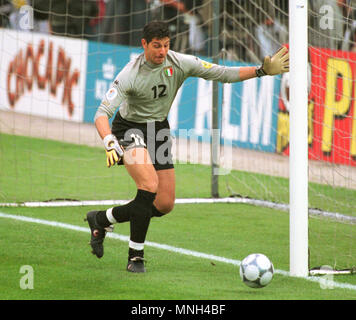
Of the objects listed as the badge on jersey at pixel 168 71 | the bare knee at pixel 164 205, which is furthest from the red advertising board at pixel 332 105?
the badge on jersey at pixel 168 71

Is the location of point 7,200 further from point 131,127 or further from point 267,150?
point 267,150

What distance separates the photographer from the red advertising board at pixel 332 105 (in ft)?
→ 34.5

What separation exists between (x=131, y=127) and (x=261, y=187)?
4675 mm

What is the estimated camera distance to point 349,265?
7211 mm

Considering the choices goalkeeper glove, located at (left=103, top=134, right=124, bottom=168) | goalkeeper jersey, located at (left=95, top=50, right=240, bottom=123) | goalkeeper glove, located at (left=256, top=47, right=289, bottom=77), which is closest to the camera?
goalkeeper glove, located at (left=103, top=134, right=124, bottom=168)

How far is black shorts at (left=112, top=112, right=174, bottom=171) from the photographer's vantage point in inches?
279

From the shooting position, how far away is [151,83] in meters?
6.95

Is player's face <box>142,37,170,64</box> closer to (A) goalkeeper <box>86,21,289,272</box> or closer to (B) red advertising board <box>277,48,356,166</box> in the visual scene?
(A) goalkeeper <box>86,21,289,272</box>

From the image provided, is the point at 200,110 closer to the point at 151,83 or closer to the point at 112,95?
the point at 151,83

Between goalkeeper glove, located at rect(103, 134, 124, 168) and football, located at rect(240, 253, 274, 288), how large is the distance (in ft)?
4.00

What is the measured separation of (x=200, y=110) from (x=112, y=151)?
8760 mm

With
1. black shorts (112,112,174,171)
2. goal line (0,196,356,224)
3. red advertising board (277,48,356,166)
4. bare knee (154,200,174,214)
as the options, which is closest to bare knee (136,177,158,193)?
black shorts (112,112,174,171)

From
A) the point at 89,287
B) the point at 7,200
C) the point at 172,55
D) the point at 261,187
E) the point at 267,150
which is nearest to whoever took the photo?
the point at 89,287
